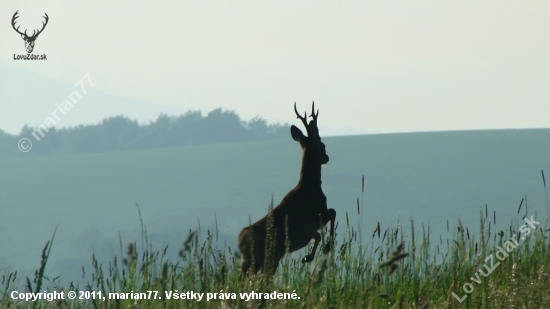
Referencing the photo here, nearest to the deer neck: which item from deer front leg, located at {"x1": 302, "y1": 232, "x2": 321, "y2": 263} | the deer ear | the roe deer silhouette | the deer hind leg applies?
the roe deer silhouette

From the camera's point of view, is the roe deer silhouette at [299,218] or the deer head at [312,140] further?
the deer head at [312,140]

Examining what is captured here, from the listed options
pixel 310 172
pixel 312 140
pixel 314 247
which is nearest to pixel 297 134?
pixel 312 140

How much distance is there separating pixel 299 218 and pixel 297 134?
0.76 m

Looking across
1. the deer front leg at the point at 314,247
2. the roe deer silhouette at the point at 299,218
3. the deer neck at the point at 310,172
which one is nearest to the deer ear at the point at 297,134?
the roe deer silhouette at the point at 299,218

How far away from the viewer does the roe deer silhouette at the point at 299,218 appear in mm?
5105

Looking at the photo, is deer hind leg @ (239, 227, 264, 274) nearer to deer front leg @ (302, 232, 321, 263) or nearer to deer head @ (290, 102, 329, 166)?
deer front leg @ (302, 232, 321, 263)

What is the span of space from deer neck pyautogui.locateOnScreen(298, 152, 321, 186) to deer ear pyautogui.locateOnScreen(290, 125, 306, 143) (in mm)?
148

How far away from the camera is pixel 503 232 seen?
6168mm

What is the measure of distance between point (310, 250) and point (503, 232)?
2.00 m

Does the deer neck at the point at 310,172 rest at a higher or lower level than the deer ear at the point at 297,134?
lower

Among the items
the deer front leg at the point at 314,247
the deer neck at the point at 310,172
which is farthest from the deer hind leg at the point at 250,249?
the deer neck at the point at 310,172

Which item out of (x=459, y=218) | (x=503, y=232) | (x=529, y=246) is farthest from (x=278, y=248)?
(x=529, y=246)

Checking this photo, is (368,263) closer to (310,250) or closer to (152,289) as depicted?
(310,250)

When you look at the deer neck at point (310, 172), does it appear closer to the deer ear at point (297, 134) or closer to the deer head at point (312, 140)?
the deer head at point (312, 140)
